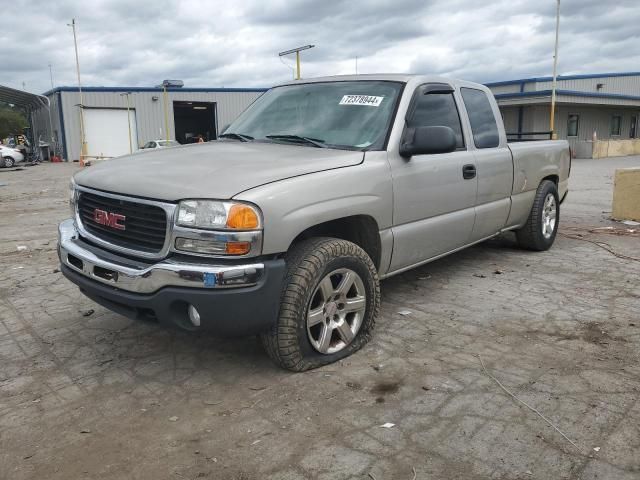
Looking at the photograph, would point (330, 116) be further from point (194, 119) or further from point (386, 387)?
point (194, 119)

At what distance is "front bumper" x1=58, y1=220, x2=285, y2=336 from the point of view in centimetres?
281

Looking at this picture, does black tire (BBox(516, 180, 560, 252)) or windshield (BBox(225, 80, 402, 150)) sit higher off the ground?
windshield (BBox(225, 80, 402, 150))

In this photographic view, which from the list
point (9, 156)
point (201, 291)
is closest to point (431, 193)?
point (201, 291)

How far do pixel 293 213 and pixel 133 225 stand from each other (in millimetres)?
919

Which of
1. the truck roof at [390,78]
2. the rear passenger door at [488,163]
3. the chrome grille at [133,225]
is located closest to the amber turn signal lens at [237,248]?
the chrome grille at [133,225]

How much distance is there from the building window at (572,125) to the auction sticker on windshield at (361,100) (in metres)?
33.1

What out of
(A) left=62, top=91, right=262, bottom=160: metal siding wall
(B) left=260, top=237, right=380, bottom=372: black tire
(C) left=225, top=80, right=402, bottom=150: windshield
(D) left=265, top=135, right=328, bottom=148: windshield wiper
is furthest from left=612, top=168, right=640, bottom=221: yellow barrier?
(A) left=62, top=91, right=262, bottom=160: metal siding wall

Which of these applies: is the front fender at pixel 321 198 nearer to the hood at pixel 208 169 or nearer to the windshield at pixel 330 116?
the hood at pixel 208 169

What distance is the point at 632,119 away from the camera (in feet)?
126

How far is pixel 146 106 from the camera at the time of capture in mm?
39812

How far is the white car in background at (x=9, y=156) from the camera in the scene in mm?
28234

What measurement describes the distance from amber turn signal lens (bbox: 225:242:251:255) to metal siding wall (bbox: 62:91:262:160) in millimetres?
34707

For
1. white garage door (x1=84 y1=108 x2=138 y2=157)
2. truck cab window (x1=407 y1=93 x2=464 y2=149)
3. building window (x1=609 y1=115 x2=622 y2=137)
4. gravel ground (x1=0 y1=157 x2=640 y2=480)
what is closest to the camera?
gravel ground (x1=0 y1=157 x2=640 y2=480)

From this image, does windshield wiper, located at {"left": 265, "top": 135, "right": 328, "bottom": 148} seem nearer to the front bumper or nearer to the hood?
the hood
